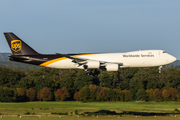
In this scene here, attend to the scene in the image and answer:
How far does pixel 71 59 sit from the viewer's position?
58719mm

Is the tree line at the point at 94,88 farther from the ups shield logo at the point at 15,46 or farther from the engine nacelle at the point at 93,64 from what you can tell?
the engine nacelle at the point at 93,64

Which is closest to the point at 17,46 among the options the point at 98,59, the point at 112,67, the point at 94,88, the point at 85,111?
the point at 98,59

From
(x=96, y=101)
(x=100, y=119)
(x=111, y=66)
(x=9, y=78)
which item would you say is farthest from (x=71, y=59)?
(x=9, y=78)

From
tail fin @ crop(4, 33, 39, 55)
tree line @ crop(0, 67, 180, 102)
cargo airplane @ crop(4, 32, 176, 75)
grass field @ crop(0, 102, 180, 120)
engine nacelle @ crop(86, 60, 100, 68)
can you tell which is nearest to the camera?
engine nacelle @ crop(86, 60, 100, 68)

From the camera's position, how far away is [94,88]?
12875 centimetres

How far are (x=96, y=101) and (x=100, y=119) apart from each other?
59.7 meters

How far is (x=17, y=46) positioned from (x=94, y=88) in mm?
71177

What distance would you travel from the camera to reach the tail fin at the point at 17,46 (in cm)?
6141

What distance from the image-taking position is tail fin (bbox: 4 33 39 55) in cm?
6141

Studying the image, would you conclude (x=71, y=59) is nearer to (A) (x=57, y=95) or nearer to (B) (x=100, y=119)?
(B) (x=100, y=119)

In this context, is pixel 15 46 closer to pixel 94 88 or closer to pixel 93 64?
pixel 93 64

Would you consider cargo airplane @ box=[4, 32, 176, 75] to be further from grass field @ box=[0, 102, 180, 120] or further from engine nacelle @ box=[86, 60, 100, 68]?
grass field @ box=[0, 102, 180, 120]

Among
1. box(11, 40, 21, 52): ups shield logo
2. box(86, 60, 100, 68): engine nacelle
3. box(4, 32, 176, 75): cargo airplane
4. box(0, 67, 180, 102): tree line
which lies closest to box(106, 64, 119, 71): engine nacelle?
box(4, 32, 176, 75): cargo airplane

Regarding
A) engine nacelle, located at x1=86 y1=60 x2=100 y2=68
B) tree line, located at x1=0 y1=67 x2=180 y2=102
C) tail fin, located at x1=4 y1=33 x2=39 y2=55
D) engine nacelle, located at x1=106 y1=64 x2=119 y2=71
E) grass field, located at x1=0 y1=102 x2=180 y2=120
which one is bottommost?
grass field, located at x1=0 y1=102 x2=180 y2=120
